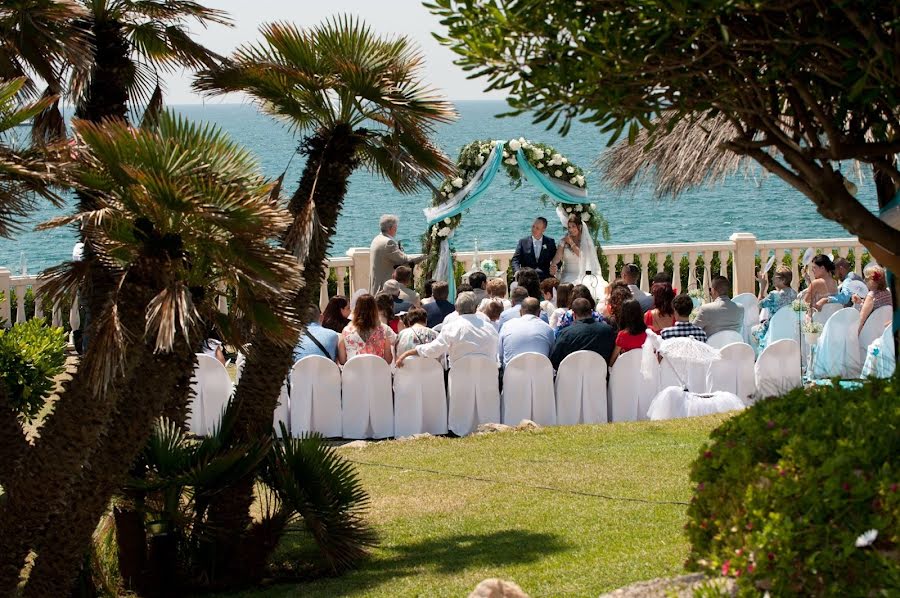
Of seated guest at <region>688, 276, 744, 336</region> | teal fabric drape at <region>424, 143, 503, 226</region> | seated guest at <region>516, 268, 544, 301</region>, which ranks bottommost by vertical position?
seated guest at <region>688, 276, 744, 336</region>

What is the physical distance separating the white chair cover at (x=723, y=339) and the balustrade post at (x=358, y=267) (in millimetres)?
6695

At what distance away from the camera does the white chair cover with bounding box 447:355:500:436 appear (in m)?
11.8

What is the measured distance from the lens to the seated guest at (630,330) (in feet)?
39.2

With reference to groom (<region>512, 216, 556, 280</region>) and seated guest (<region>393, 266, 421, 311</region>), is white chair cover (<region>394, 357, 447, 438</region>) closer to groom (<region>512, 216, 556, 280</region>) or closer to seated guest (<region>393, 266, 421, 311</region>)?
seated guest (<region>393, 266, 421, 311</region>)

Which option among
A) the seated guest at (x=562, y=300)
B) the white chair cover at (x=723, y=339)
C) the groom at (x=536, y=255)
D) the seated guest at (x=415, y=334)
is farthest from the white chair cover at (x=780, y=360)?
the groom at (x=536, y=255)

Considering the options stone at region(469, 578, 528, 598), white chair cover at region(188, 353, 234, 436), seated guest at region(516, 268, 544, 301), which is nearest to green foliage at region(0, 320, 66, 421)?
white chair cover at region(188, 353, 234, 436)

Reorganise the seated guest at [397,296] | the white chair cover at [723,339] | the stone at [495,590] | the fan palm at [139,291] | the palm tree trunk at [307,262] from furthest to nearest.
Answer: the seated guest at [397,296] → the white chair cover at [723,339] → the palm tree trunk at [307,262] → the fan palm at [139,291] → the stone at [495,590]

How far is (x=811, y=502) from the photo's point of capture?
3945 mm

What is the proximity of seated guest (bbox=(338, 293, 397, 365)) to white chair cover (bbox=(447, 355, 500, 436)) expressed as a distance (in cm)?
75

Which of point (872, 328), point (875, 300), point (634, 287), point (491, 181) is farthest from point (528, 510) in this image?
point (491, 181)

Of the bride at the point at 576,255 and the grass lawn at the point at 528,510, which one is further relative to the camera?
the bride at the point at 576,255

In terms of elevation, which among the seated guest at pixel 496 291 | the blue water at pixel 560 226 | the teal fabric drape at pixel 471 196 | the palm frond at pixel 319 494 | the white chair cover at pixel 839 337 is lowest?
the palm frond at pixel 319 494

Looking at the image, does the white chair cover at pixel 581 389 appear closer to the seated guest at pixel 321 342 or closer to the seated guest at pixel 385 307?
→ the seated guest at pixel 385 307

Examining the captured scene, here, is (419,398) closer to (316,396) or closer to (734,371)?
(316,396)
